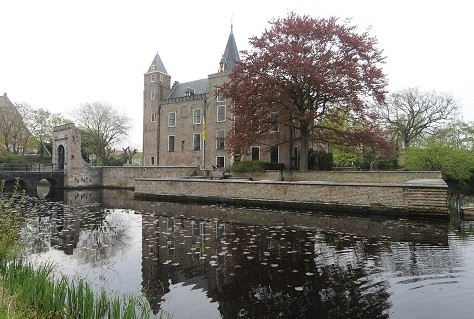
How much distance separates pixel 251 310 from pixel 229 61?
31153 millimetres

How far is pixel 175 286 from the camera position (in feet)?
20.2

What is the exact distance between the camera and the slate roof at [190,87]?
3678cm

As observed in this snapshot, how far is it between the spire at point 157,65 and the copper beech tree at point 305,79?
17277 millimetres

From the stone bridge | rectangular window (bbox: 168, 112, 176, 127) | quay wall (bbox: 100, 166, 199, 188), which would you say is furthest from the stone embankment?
rectangular window (bbox: 168, 112, 176, 127)

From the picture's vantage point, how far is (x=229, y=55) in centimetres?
3416

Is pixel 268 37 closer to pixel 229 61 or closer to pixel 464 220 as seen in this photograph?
pixel 229 61

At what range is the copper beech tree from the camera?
2203 centimetres

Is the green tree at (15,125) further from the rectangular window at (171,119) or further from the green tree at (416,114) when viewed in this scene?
the green tree at (416,114)

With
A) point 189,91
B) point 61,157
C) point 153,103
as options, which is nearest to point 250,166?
point 189,91

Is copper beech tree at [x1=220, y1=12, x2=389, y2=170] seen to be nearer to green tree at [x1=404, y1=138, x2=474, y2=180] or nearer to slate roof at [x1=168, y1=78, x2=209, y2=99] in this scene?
green tree at [x1=404, y1=138, x2=474, y2=180]

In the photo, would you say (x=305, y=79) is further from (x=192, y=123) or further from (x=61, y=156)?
(x=61, y=156)

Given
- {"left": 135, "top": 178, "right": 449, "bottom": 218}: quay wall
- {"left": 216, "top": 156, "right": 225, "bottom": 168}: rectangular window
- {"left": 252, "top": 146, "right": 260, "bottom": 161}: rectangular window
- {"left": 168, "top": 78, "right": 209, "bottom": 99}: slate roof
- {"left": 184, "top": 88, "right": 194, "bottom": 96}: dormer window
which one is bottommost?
{"left": 135, "top": 178, "right": 449, "bottom": 218}: quay wall

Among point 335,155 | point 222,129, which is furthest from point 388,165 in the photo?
point 222,129

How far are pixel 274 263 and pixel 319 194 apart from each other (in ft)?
30.5
